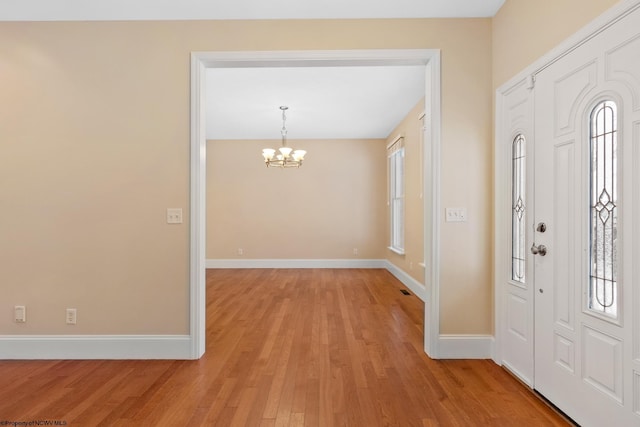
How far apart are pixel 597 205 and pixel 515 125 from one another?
99cm

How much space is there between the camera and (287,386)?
8.10 ft

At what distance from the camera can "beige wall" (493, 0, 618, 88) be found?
197cm

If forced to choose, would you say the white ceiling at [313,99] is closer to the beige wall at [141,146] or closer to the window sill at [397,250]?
the beige wall at [141,146]

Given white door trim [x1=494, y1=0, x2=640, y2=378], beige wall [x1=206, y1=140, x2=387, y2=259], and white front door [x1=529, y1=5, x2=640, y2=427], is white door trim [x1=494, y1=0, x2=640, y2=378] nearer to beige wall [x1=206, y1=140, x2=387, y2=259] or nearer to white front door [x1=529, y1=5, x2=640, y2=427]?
white front door [x1=529, y1=5, x2=640, y2=427]

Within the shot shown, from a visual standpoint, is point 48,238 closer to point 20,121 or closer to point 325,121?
point 20,121

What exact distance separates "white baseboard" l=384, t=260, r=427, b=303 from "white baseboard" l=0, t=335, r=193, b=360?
2.84 metres

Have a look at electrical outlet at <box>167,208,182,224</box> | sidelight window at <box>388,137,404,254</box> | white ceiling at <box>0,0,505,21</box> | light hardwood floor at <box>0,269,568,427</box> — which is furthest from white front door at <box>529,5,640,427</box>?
sidelight window at <box>388,137,404,254</box>

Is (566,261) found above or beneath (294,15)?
beneath

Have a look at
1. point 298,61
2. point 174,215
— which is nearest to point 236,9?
point 298,61

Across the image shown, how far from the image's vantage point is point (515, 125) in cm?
266

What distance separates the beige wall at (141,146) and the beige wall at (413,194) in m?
2.08

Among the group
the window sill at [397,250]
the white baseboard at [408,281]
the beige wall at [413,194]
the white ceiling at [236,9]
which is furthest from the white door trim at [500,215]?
the window sill at [397,250]

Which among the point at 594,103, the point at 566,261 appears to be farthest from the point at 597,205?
the point at 594,103

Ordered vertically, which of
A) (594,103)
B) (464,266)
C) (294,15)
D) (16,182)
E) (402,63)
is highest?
(294,15)
